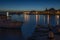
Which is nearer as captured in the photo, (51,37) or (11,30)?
(51,37)

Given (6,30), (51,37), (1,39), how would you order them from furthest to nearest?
1. (6,30)
2. (1,39)
3. (51,37)

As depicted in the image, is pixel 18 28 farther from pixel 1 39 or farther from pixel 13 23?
pixel 1 39

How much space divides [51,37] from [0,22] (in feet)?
25.6

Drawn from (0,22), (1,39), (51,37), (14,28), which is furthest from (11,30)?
(51,37)

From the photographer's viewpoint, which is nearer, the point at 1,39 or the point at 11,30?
the point at 1,39

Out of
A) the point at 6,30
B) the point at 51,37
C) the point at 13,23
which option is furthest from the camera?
the point at 13,23

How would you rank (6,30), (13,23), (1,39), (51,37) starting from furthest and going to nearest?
(13,23) < (6,30) < (1,39) < (51,37)

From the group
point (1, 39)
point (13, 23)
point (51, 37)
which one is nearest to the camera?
point (51, 37)

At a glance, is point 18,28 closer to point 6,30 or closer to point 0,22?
Result: point 6,30

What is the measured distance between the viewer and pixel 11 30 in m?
9.19

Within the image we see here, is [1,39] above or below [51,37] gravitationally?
below

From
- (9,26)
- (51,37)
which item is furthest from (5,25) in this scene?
(51,37)

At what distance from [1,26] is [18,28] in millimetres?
1025

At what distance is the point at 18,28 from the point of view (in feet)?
30.3
